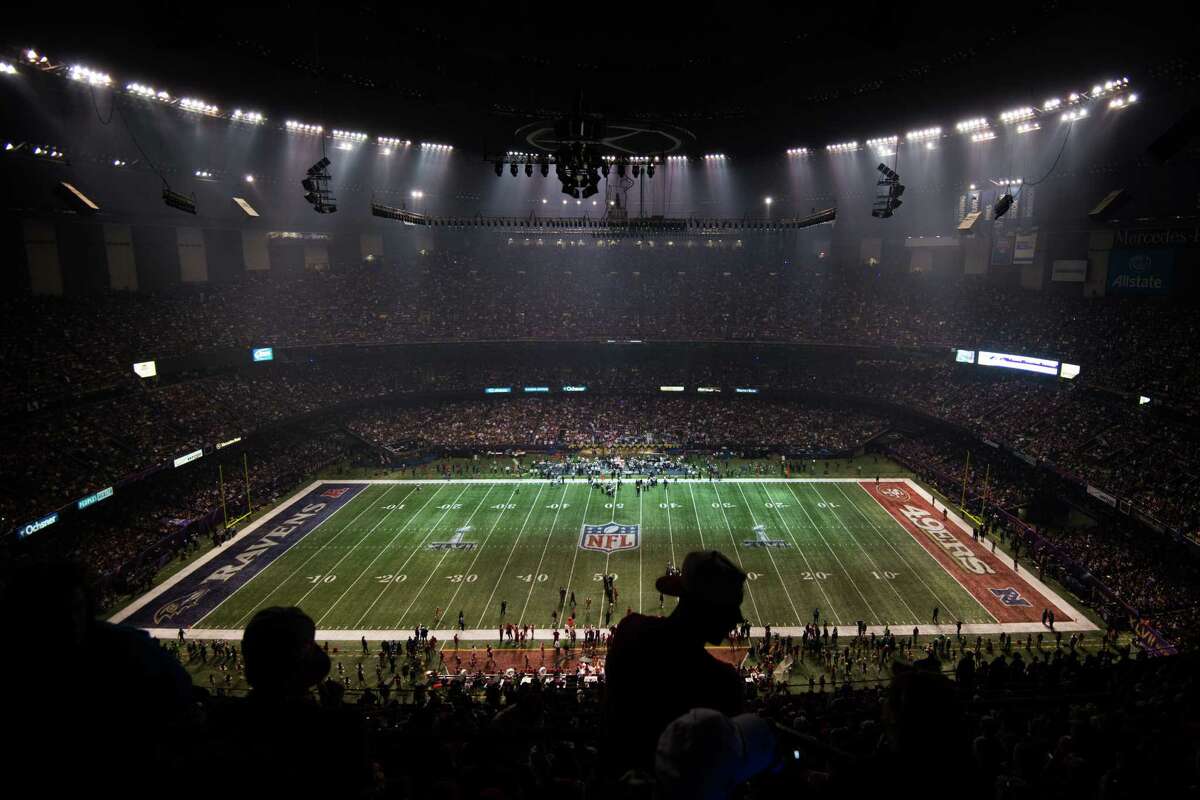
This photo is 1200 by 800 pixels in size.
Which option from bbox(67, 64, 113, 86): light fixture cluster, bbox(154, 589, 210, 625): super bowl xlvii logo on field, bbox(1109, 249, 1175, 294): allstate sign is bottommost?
bbox(154, 589, 210, 625): super bowl xlvii logo on field

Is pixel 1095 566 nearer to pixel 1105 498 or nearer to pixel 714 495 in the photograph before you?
pixel 1105 498

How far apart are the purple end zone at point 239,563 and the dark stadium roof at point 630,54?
2314 cm

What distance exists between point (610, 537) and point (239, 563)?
19.5 m

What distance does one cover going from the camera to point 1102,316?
148ft

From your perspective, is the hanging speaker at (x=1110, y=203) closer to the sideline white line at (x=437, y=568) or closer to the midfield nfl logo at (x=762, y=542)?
the midfield nfl logo at (x=762, y=542)

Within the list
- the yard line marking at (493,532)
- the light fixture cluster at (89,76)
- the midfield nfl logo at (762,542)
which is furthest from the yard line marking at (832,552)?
the light fixture cluster at (89,76)

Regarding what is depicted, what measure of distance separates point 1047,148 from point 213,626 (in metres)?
60.1

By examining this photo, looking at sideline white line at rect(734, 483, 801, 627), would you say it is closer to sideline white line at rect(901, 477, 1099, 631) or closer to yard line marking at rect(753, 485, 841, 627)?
yard line marking at rect(753, 485, 841, 627)

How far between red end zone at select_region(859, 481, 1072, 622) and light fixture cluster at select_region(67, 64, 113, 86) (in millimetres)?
50466

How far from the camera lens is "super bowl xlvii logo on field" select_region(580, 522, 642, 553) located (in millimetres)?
35406

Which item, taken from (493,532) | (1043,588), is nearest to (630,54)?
(493,532)

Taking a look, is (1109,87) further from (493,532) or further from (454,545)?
(454,545)

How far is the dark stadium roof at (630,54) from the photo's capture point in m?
21.8

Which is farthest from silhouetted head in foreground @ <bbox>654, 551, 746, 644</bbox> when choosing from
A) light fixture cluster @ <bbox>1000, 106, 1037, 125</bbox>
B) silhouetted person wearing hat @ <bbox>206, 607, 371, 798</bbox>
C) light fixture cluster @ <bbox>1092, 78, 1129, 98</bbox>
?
light fixture cluster @ <bbox>1000, 106, 1037, 125</bbox>
